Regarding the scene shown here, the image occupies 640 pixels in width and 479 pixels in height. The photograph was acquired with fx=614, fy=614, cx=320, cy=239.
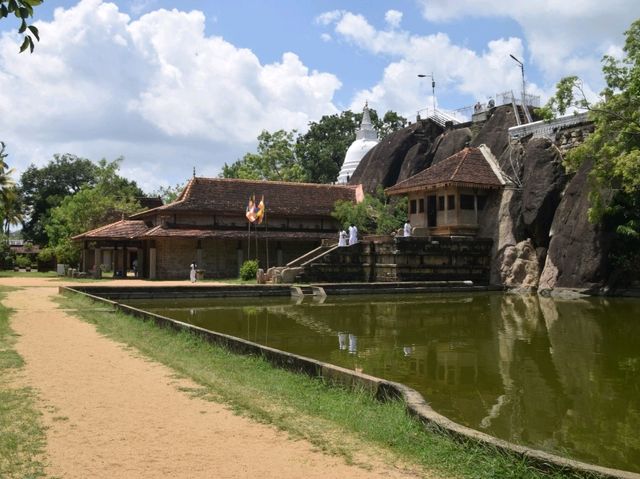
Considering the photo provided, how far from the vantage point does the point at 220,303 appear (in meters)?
23.3

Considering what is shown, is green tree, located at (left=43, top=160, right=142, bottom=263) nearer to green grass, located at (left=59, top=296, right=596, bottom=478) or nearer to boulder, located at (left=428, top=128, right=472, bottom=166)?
boulder, located at (left=428, top=128, right=472, bottom=166)

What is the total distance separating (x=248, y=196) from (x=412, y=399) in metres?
32.0

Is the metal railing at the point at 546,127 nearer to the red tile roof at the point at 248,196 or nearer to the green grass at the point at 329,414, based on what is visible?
the red tile roof at the point at 248,196

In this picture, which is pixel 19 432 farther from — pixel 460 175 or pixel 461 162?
pixel 461 162

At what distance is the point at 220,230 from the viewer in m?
35.9

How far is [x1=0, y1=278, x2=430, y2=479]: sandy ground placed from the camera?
15.6 feet

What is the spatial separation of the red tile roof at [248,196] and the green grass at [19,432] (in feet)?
90.5

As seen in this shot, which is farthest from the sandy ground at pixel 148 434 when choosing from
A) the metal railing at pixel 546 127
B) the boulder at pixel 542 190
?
the metal railing at pixel 546 127

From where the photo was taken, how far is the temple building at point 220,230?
3456 cm

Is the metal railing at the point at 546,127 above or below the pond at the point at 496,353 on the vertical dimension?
above

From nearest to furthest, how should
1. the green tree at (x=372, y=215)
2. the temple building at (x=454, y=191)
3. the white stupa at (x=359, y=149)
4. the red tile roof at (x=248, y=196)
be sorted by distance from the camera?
the temple building at (x=454, y=191)
the red tile roof at (x=248, y=196)
the green tree at (x=372, y=215)
the white stupa at (x=359, y=149)

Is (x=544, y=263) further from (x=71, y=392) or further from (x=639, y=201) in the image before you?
(x=71, y=392)

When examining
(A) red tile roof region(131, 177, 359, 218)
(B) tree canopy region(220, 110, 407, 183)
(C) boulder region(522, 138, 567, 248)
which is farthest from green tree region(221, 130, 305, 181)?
(C) boulder region(522, 138, 567, 248)

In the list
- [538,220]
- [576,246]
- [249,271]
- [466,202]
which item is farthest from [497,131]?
[249,271]
